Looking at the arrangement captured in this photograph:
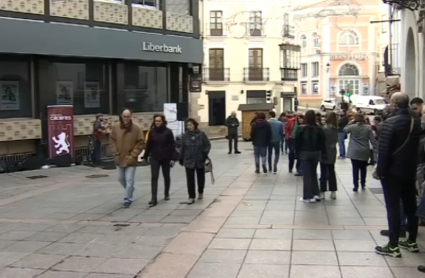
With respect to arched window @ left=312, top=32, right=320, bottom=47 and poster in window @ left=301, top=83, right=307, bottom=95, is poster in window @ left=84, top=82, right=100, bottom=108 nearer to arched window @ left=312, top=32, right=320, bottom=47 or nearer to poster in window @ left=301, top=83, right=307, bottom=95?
arched window @ left=312, top=32, right=320, bottom=47

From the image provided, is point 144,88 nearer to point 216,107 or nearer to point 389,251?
point 389,251

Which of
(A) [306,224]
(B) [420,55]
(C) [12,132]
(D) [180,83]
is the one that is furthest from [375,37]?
(A) [306,224]

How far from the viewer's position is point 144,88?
2120 cm

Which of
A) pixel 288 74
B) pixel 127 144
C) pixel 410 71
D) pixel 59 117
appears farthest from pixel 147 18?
pixel 288 74

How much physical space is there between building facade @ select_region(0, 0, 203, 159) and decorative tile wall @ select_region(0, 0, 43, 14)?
0.09 feet

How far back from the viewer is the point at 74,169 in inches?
648

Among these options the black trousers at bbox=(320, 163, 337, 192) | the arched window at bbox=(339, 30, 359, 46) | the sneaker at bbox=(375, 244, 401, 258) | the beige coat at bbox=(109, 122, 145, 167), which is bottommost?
the sneaker at bbox=(375, 244, 401, 258)

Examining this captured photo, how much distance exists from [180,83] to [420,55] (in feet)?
33.8

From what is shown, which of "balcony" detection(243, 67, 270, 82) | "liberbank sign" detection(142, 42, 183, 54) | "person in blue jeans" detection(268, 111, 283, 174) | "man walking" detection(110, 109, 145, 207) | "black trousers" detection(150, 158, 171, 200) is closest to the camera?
"man walking" detection(110, 109, 145, 207)

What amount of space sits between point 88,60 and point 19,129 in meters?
3.76

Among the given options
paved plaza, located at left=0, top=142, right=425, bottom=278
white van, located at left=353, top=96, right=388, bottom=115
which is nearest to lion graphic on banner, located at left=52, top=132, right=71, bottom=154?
paved plaza, located at left=0, top=142, right=425, bottom=278

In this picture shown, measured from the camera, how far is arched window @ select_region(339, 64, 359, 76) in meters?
69.9

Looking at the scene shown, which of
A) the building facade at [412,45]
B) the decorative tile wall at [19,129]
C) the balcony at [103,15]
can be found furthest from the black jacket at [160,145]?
the balcony at [103,15]

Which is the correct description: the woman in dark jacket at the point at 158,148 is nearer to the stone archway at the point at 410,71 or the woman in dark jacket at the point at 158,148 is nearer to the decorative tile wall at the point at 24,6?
the decorative tile wall at the point at 24,6
